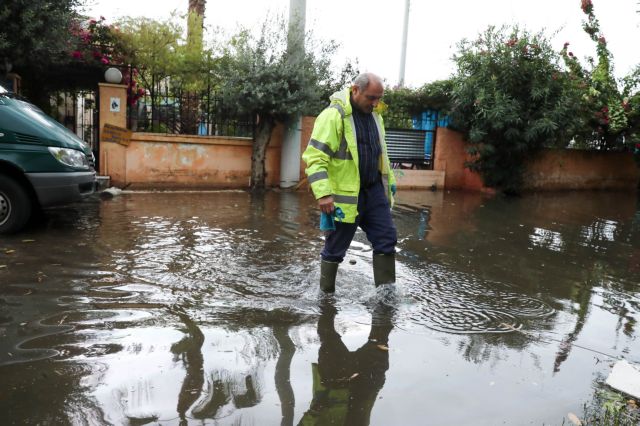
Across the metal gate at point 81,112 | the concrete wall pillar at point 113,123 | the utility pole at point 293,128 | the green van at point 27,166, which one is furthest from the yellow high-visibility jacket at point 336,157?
the metal gate at point 81,112

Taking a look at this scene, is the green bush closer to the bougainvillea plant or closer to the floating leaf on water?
the bougainvillea plant

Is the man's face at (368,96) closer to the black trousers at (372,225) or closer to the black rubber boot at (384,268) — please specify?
the black trousers at (372,225)

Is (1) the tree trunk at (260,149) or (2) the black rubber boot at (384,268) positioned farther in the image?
(1) the tree trunk at (260,149)

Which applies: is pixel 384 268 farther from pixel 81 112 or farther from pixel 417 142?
pixel 417 142

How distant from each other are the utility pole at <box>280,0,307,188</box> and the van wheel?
6050 millimetres

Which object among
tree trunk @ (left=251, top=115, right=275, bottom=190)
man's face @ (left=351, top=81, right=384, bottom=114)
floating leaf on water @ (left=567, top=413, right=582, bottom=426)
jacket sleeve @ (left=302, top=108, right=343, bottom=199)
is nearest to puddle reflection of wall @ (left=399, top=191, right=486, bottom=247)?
tree trunk @ (left=251, top=115, right=275, bottom=190)

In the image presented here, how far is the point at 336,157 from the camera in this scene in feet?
13.4

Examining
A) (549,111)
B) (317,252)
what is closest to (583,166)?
(549,111)

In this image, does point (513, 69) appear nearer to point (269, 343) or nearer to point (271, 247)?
point (271, 247)

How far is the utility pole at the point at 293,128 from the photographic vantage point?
1077 cm

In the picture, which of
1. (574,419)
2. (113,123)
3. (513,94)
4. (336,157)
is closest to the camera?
(574,419)

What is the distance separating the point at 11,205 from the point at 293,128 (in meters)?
6.30

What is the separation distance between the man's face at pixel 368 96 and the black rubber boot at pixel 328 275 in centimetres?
123

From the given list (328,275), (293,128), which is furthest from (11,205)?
(293,128)
